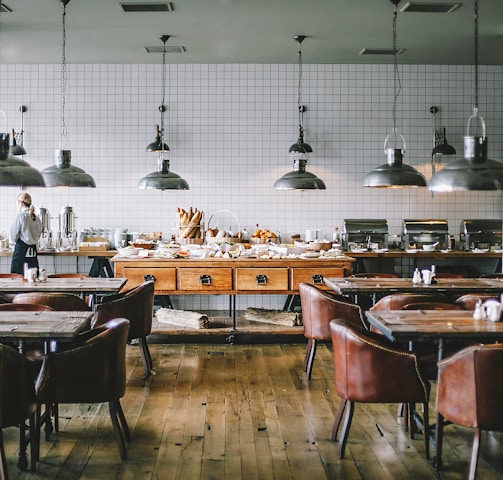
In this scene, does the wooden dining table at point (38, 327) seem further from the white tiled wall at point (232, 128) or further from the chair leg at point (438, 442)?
the white tiled wall at point (232, 128)

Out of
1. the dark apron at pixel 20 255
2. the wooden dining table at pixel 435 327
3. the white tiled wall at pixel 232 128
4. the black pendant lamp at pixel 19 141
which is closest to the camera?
the wooden dining table at pixel 435 327

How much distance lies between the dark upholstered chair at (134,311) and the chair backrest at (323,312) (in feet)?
4.77

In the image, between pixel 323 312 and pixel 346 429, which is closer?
pixel 346 429

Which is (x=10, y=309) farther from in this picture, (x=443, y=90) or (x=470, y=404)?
(x=443, y=90)

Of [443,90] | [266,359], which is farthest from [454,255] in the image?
[266,359]

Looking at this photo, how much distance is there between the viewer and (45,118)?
9.57 metres

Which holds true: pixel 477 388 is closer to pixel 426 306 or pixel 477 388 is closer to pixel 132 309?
pixel 426 306

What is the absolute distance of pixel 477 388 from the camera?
3482 millimetres

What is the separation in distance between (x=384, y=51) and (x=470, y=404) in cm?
622

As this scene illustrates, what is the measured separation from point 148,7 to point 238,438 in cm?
442

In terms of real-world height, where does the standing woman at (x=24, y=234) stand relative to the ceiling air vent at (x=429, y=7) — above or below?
below

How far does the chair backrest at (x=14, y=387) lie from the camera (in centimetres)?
349

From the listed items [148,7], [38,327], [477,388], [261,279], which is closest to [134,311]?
[38,327]

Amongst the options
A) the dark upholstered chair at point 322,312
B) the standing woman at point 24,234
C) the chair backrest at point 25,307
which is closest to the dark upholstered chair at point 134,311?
the chair backrest at point 25,307
